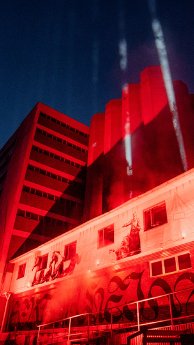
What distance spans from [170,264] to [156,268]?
0.85m

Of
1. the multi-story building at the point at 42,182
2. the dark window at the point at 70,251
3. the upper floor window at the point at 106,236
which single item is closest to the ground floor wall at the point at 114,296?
the dark window at the point at 70,251

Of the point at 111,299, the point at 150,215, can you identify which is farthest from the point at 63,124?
the point at 111,299

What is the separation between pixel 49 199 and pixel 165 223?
23.9m

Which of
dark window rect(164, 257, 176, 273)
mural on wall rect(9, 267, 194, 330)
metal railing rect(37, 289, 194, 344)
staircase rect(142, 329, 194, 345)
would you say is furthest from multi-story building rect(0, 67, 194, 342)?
staircase rect(142, 329, 194, 345)

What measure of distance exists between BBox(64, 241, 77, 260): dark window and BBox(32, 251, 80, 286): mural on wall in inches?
11.9

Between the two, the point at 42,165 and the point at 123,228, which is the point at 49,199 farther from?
Result: the point at 123,228

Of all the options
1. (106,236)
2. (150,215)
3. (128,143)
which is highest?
(128,143)

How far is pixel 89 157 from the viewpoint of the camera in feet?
136

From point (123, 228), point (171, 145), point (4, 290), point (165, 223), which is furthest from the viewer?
point (171, 145)

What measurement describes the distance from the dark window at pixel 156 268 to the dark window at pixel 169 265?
333 mm

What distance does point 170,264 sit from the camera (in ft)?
42.2

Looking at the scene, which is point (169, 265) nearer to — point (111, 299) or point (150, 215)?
point (150, 215)

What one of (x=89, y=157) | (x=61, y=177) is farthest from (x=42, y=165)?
(x=89, y=157)

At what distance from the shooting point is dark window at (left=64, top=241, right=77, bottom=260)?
1916cm
